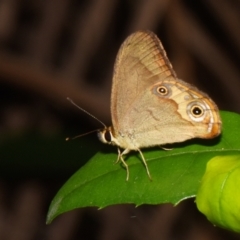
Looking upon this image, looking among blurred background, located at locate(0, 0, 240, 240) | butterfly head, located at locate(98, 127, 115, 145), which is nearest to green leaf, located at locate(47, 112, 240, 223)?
butterfly head, located at locate(98, 127, 115, 145)

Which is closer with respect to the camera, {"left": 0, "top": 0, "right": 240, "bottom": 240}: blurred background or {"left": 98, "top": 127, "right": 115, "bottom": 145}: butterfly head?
{"left": 98, "top": 127, "right": 115, "bottom": 145}: butterfly head

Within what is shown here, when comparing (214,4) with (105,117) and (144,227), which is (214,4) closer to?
(105,117)

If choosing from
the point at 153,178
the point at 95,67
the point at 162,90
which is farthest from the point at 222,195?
the point at 95,67

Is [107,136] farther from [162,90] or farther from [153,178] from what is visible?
[153,178]

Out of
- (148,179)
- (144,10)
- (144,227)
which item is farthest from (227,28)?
(148,179)

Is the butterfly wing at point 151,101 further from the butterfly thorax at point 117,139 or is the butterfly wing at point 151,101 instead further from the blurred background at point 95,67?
the blurred background at point 95,67

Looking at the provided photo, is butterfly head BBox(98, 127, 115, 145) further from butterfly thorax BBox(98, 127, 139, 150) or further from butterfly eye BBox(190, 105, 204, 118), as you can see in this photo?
butterfly eye BBox(190, 105, 204, 118)

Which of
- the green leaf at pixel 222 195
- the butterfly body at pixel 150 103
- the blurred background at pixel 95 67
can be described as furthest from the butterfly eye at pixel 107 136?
the blurred background at pixel 95 67
